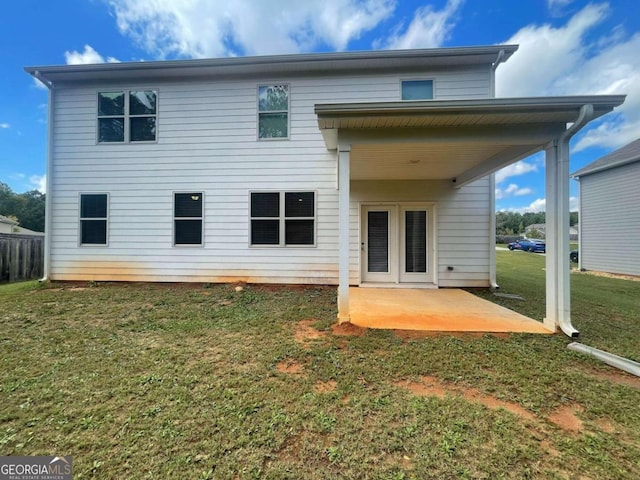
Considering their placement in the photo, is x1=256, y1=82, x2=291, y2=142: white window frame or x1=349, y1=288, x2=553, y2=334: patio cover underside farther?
x1=256, y1=82, x2=291, y2=142: white window frame

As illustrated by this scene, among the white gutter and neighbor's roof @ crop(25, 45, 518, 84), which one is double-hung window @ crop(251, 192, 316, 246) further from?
the white gutter

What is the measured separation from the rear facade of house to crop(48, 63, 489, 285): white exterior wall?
0.09ft

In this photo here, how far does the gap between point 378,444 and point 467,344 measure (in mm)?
2205

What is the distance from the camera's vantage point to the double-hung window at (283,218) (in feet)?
22.9

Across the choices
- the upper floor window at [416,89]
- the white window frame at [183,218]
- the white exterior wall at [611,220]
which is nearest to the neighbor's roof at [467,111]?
the upper floor window at [416,89]

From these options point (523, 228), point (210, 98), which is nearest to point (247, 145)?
point (210, 98)

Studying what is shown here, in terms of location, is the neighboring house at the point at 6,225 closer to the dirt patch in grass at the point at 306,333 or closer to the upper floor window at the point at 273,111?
the upper floor window at the point at 273,111

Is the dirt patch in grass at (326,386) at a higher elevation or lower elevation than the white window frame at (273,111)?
lower

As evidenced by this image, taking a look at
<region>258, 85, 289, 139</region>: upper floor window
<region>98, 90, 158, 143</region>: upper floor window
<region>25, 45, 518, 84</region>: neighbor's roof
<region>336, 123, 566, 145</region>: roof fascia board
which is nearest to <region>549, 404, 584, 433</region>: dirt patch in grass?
<region>336, 123, 566, 145</region>: roof fascia board

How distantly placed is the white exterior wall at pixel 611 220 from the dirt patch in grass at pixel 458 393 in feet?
39.6

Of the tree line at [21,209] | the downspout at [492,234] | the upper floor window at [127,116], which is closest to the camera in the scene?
the downspout at [492,234]

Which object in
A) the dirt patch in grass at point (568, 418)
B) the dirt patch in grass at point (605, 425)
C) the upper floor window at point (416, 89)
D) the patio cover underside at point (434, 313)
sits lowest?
→ the dirt patch in grass at point (605, 425)

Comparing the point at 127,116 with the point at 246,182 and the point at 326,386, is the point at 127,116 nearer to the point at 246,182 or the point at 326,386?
the point at 246,182

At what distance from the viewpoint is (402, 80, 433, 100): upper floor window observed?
677 cm
